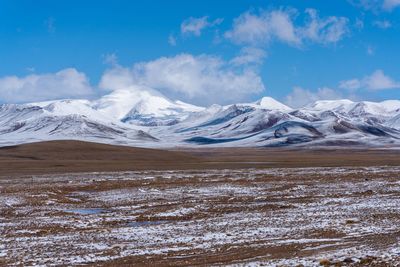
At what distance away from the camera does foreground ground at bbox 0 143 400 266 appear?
20766 mm

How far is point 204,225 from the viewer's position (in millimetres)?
28969

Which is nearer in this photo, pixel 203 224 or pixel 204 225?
pixel 204 225

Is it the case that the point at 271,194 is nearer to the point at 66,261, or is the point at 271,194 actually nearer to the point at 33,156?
the point at 66,261

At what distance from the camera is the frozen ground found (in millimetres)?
20750

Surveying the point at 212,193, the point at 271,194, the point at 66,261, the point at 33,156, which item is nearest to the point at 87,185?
the point at 212,193

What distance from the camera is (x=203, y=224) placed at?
1156 inches

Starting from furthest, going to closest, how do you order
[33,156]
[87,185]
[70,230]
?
1. [33,156]
2. [87,185]
3. [70,230]

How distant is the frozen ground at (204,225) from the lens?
2075cm

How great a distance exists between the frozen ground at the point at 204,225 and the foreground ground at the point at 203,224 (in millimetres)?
43

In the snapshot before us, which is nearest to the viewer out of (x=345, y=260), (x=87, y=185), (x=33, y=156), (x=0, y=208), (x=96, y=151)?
(x=345, y=260)

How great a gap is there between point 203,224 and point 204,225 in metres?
0.39

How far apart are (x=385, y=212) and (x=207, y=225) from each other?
33.1ft

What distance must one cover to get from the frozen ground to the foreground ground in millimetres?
43

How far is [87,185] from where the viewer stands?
56031mm
